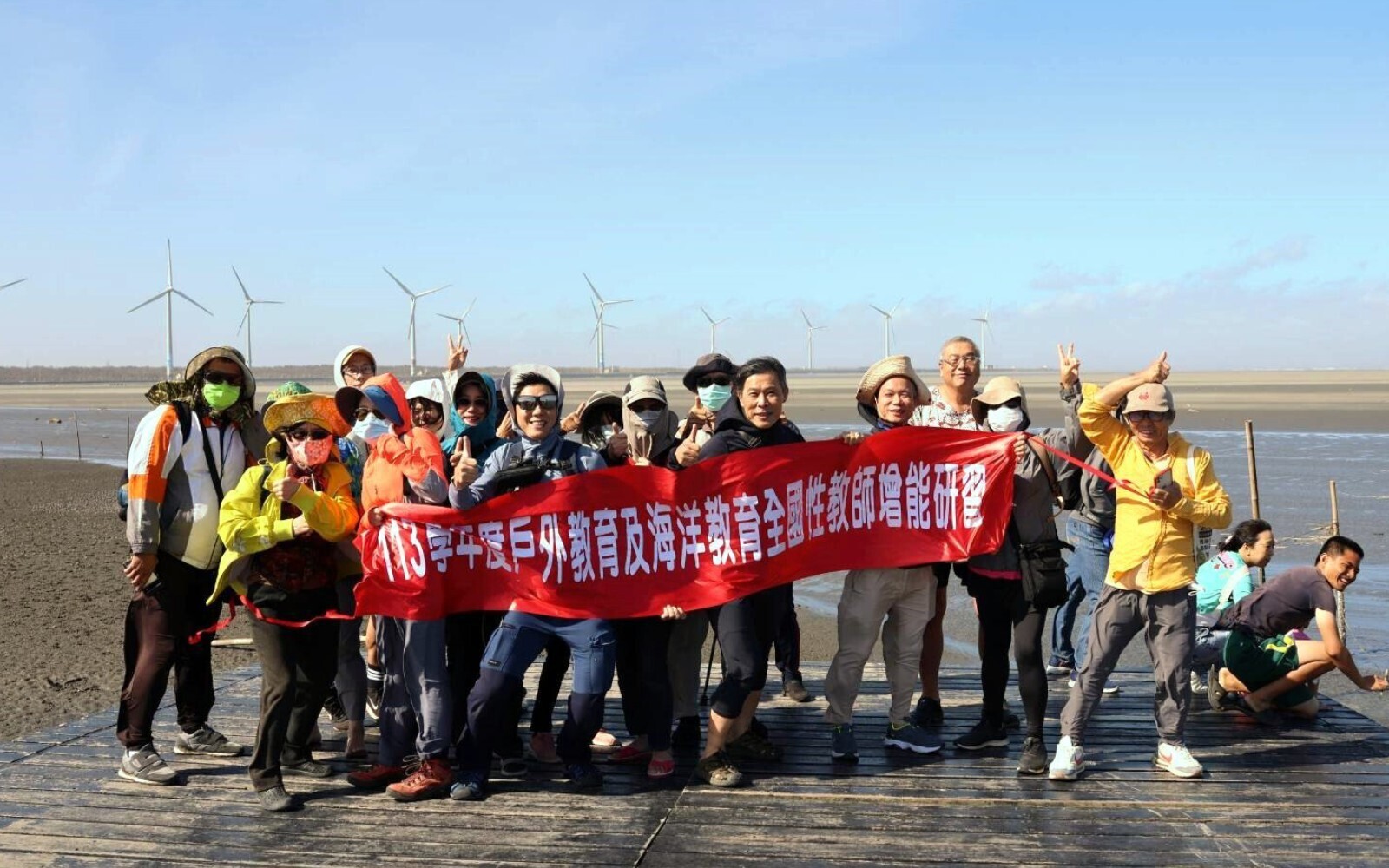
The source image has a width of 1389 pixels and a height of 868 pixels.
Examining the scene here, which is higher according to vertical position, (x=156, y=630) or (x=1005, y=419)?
(x=1005, y=419)

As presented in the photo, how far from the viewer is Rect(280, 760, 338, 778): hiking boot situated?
5840 mm

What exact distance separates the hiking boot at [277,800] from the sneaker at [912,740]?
295 centimetres

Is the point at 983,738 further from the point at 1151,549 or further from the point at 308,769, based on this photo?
the point at 308,769

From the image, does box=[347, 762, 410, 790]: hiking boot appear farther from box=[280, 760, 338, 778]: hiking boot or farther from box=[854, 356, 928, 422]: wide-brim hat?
box=[854, 356, 928, 422]: wide-brim hat

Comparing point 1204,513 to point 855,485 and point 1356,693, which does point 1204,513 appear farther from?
point 1356,693

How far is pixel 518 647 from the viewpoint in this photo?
5488 mm

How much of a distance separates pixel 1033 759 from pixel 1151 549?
3.80 ft

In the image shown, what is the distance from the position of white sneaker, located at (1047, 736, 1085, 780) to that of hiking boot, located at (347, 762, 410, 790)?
122 inches

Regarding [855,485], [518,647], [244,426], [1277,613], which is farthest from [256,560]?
[1277,613]

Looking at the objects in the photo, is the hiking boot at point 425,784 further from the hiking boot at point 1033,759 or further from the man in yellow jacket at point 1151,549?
the man in yellow jacket at point 1151,549

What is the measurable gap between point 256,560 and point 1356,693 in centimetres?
785

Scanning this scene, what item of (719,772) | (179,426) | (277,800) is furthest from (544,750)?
(179,426)

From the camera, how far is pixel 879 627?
604 cm

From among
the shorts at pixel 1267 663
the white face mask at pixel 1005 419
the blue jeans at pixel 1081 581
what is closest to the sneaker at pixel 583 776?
the white face mask at pixel 1005 419
